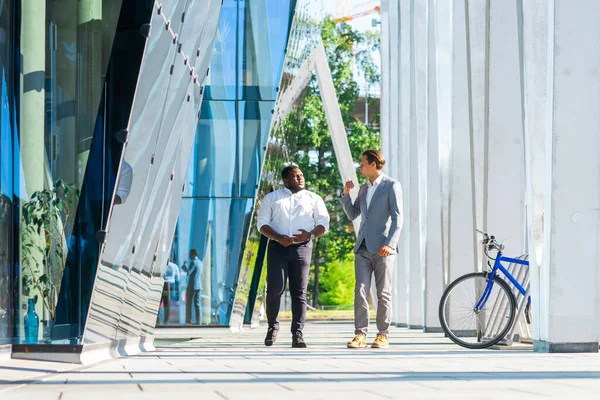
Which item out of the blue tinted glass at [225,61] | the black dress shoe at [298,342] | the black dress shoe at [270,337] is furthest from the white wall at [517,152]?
the blue tinted glass at [225,61]

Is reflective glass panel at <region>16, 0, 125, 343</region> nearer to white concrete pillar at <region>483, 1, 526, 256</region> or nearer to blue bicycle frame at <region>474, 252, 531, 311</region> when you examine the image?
blue bicycle frame at <region>474, 252, 531, 311</region>

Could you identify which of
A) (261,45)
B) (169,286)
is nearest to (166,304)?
(169,286)

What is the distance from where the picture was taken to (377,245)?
9.94m

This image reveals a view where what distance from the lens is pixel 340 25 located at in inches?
1996

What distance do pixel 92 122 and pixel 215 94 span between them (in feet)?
31.0

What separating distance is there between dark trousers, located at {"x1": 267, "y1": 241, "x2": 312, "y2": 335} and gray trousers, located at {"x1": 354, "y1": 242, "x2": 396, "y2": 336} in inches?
21.4

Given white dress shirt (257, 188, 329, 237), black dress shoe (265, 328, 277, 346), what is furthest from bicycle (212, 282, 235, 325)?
white dress shirt (257, 188, 329, 237)

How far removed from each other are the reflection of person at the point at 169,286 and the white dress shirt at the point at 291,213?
20.8ft

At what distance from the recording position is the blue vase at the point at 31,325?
24.3 feet

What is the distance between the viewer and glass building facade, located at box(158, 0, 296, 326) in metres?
17.0

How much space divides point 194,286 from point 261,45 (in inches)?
157

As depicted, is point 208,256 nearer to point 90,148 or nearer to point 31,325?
point 90,148

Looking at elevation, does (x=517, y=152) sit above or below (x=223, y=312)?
above

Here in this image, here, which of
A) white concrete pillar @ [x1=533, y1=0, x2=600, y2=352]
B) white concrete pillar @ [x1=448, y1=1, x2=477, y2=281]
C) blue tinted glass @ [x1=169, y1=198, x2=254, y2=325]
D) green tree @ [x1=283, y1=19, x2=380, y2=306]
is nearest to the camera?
white concrete pillar @ [x1=533, y1=0, x2=600, y2=352]
